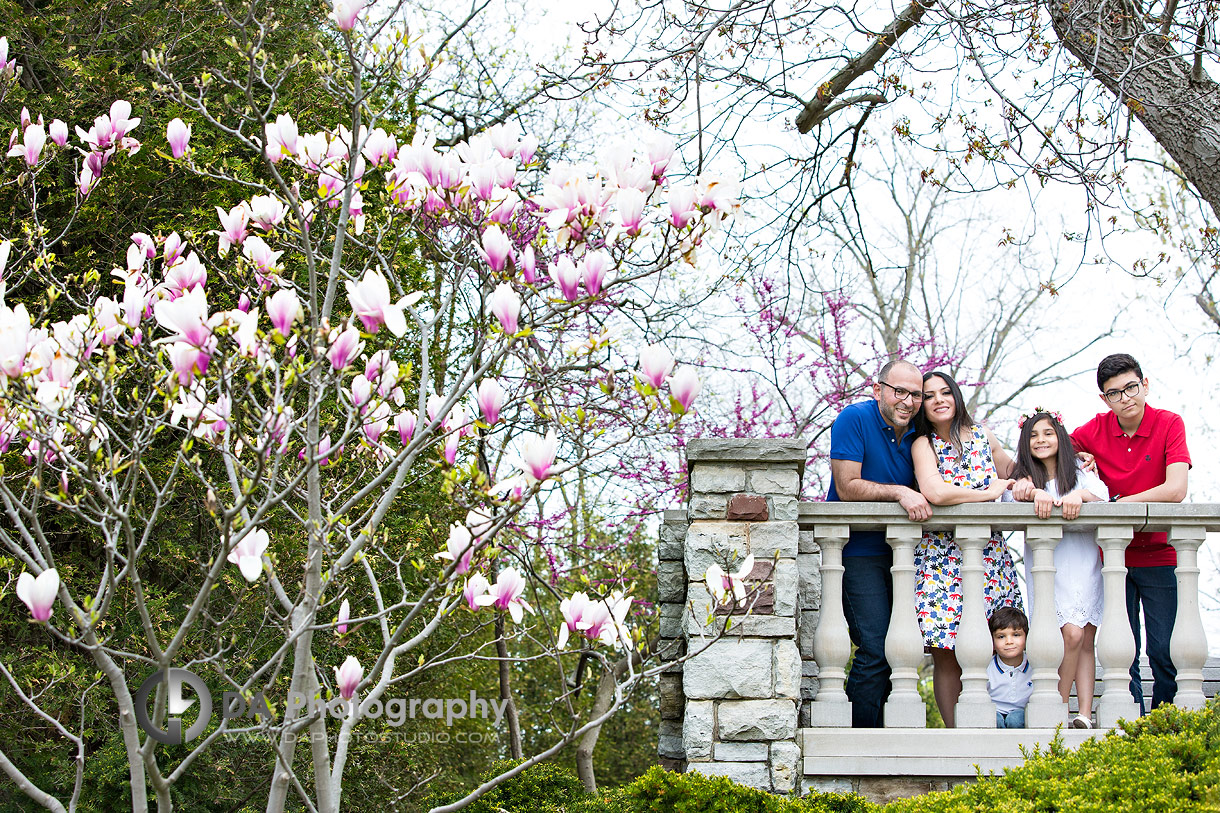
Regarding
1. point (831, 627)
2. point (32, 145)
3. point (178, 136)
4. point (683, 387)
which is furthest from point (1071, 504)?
point (32, 145)

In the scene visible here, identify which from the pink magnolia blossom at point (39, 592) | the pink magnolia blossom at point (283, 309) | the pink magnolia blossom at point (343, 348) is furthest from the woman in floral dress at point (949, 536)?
the pink magnolia blossom at point (39, 592)

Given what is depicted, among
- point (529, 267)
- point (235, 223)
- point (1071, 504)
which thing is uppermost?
point (235, 223)

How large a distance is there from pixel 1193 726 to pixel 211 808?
3971mm

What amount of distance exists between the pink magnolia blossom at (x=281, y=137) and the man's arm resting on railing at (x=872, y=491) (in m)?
2.35

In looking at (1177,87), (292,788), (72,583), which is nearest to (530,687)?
(292,788)

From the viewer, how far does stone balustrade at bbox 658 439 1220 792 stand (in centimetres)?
360

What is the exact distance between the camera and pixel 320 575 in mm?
2490

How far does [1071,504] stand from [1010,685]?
72 cm

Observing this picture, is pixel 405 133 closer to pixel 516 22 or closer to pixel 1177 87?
pixel 516 22

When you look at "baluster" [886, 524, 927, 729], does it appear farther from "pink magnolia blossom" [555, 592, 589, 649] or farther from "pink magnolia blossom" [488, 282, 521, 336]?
"pink magnolia blossom" [488, 282, 521, 336]

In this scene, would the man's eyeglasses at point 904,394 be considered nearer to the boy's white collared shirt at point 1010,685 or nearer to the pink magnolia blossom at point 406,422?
the boy's white collared shirt at point 1010,685

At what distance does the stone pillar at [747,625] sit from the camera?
3.57 metres

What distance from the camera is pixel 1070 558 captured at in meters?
3.95

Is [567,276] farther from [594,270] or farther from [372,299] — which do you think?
[372,299]
